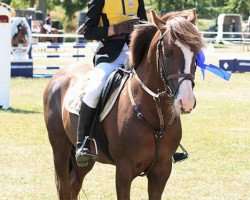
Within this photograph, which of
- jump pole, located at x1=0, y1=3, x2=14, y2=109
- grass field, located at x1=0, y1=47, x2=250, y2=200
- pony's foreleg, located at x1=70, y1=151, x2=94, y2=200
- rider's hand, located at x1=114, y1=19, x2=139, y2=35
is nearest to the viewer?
rider's hand, located at x1=114, y1=19, x2=139, y2=35

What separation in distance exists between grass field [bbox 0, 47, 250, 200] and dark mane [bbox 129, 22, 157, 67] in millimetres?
2641

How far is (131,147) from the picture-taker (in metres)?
5.47

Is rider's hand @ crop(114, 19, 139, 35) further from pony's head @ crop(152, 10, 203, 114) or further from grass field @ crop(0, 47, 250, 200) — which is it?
grass field @ crop(0, 47, 250, 200)

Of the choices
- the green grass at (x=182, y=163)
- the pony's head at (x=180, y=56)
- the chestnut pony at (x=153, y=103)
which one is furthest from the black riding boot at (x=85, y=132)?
the green grass at (x=182, y=163)

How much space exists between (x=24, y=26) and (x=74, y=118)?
54.8ft

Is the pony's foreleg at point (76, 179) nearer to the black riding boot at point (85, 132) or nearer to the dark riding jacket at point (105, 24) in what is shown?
the black riding boot at point (85, 132)

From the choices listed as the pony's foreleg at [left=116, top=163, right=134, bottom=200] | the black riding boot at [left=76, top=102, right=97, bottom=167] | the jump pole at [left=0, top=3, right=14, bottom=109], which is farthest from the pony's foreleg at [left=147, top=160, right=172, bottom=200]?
the jump pole at [left=0, top=3, right=14, bottom=109]

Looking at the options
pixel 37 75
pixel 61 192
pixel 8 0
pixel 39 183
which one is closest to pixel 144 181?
pixel 39 183

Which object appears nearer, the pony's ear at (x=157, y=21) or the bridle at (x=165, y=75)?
the bridle at (x=165, y=75)

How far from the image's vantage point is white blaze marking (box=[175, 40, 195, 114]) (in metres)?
4.82

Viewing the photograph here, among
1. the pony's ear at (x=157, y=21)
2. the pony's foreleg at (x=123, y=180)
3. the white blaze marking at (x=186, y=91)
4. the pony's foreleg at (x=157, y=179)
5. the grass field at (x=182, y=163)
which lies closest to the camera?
the white blaze marking at (x=186, y=91)

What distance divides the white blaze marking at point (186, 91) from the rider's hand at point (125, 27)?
3.90ft

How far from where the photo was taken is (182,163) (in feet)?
32.3

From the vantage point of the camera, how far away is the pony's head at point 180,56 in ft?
16.0
